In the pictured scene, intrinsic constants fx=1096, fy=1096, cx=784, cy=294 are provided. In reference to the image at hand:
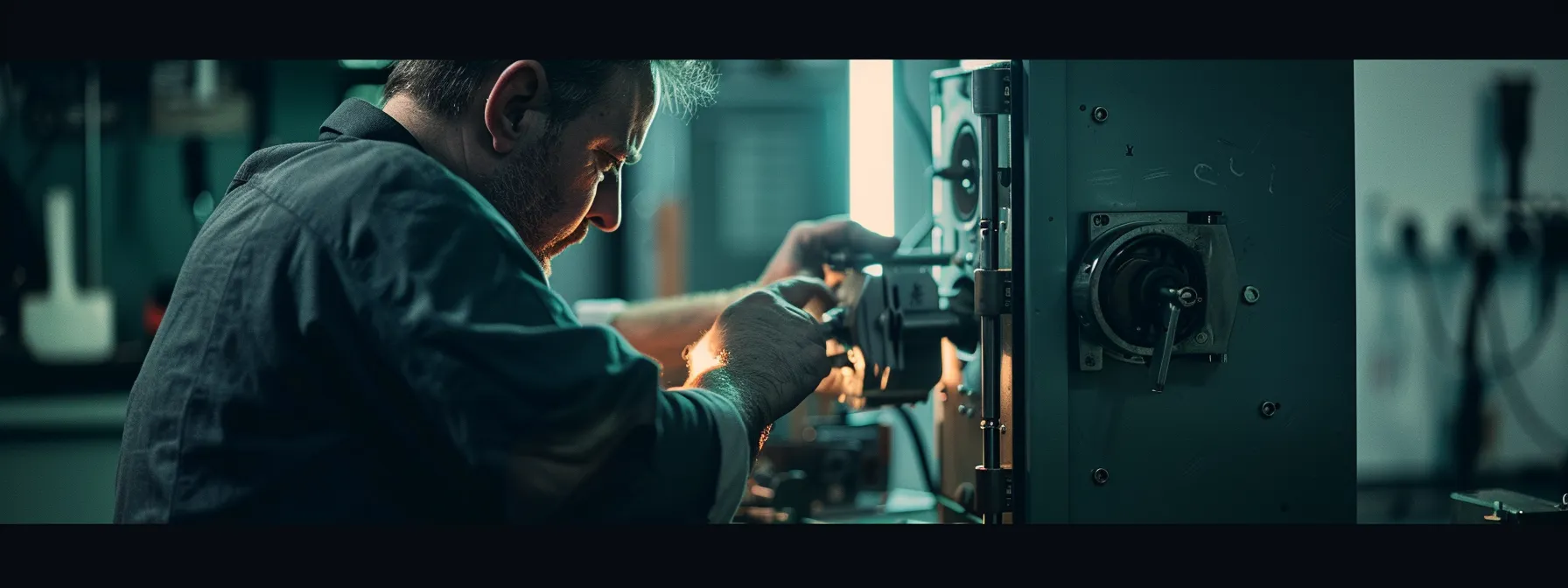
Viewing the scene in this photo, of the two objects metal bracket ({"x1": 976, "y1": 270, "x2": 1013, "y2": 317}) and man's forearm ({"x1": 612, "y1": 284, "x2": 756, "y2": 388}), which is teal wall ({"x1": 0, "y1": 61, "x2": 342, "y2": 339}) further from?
metal bracket ({"x1": 976, "y1": 270, "x2": 1013, "y2": 317})

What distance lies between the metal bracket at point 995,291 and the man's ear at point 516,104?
0.53 metres

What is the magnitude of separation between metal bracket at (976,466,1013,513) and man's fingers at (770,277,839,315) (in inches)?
12.9

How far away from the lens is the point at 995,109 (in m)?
1.26

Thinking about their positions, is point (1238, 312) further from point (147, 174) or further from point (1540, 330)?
point (147, 174)

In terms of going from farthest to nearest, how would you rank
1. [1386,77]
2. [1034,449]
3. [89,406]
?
[1386,77], [89,406], [1034,449]

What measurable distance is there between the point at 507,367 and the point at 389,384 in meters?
0.12

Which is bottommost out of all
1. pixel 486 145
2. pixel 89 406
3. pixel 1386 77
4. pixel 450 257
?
pixel 89 406

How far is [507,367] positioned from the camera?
0.89 m

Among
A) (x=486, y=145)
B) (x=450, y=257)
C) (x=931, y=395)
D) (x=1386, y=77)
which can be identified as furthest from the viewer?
(x=1386, y=77)

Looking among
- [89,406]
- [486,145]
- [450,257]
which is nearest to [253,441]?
[450,257]

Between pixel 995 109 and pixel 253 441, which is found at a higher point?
pixel 995 109

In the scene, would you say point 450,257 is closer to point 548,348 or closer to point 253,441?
point 548,348

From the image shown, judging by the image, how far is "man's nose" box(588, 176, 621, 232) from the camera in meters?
1.27

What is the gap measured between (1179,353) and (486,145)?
2.65ft
